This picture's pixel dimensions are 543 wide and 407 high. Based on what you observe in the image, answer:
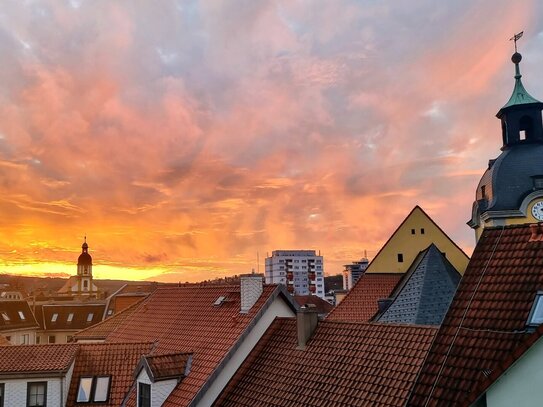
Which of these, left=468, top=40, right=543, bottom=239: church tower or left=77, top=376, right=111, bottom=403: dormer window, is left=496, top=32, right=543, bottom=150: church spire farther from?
left=77, top=376, right=111, bottom=403: dormer window

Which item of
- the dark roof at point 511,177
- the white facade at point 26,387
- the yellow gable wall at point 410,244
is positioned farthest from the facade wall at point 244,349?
the dark roof at point 511,177

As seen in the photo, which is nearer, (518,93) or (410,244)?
(410,244)

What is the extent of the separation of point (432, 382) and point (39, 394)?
58.6ft

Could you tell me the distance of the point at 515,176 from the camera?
43.4 m

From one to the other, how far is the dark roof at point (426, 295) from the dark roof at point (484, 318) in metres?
10.9

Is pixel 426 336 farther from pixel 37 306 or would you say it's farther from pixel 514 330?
pixel 37 306

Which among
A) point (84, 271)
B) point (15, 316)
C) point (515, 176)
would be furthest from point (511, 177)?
point (84, 271)

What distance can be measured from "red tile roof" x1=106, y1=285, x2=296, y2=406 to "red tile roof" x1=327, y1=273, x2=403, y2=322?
8132 mm

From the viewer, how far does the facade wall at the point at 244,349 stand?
1861 cm

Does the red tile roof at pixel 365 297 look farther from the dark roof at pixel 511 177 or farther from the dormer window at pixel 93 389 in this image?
the dark roof at pixel 511 177

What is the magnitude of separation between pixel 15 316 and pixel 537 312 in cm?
7655

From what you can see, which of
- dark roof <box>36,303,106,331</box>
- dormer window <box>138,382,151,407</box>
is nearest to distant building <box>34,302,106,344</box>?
dark roof <box>36,303,106,331</box>

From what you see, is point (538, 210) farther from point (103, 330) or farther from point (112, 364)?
point (112, 364)

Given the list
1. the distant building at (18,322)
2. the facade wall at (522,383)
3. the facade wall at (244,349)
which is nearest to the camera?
the facade wall at (522,383)
